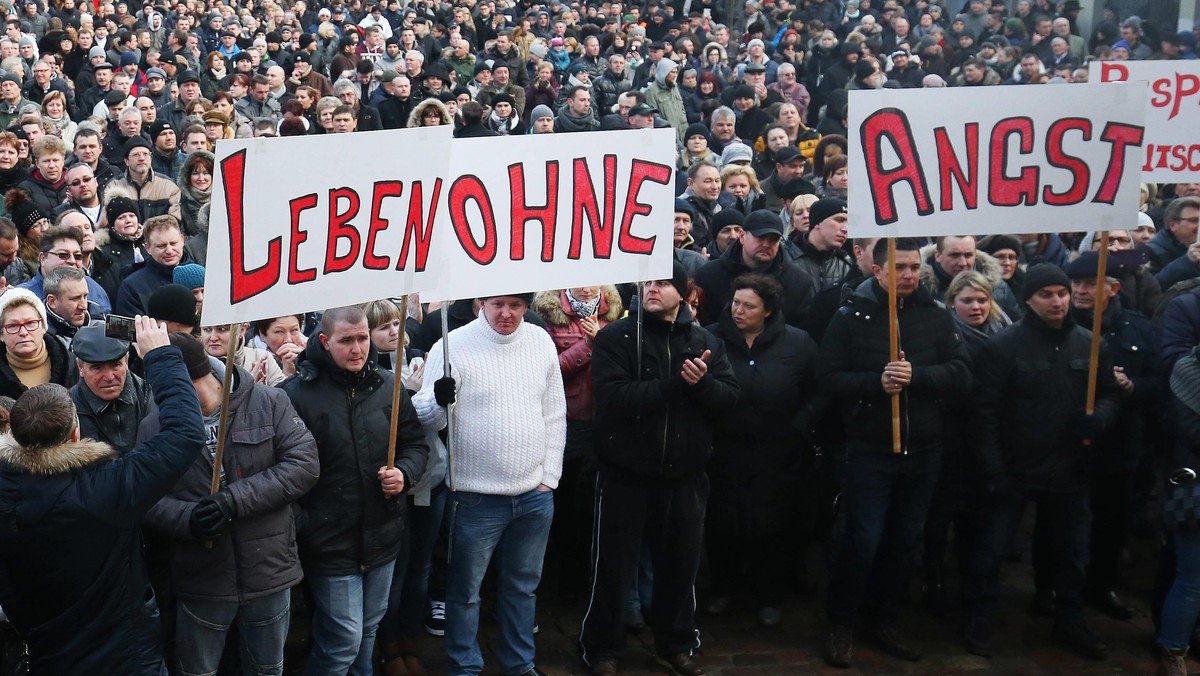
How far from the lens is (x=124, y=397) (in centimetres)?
524

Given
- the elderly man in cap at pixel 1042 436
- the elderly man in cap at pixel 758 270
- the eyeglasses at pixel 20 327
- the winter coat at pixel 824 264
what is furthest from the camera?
the winter coat at pixel 824 264

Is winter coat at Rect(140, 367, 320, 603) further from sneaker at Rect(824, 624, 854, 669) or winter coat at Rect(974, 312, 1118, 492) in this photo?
winter coat at Rect(974, 312, 1118, 492)

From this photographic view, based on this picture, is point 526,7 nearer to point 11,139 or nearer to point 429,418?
point 11,139

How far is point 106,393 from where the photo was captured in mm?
5035

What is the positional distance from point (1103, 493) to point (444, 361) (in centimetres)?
373

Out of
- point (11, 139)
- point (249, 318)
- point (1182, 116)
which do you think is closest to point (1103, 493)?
point (1182, 116)

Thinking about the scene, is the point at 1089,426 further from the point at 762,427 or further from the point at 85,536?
the point at 85,536

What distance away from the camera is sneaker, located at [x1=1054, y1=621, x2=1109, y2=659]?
6.52 meters

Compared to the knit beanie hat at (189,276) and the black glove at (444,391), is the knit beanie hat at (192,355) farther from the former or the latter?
the knit beanie hat at (189,276)

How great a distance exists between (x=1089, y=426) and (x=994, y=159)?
1.38 m

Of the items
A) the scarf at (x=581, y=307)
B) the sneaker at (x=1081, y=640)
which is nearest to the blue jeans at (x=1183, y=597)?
the sneaker at (x=1081, y=640)

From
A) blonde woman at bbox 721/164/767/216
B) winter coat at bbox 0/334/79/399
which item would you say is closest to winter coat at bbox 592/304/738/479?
winter coat at bbox 0/334/79/399

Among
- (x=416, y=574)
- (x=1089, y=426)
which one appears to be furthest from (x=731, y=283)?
(x=416, y=574)

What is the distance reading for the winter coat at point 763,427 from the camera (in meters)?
6.58
